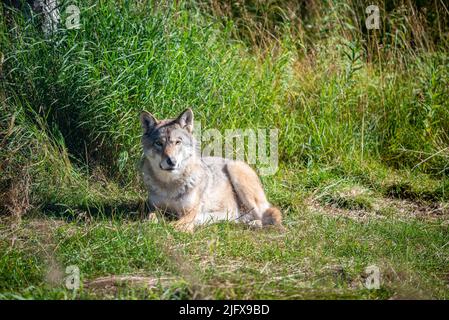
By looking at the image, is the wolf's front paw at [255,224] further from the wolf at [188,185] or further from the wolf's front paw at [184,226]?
the wolf's front paw at [184,226]

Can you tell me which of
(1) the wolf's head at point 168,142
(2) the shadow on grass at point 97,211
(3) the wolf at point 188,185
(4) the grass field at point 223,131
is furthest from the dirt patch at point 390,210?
(2) the shadow on grass at point 97,211

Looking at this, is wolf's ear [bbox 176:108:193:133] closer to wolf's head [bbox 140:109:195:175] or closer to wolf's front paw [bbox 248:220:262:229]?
wolf's head [bbox 140:109:195:175]

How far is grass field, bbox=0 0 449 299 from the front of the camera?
5.45 metres

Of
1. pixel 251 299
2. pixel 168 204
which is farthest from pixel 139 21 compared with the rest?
pixel 251 299

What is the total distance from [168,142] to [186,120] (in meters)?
0.37

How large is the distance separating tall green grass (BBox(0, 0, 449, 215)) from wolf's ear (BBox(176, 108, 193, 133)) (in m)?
0.80

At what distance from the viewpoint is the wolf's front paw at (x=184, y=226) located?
6.43m

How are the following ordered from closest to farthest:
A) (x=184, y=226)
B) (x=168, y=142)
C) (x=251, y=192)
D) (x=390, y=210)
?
(x=184, y=226) < (x=168, y=142) < (x=251, y=192) < (x=390, y=210)

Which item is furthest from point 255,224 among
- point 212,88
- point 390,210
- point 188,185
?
point 212,88

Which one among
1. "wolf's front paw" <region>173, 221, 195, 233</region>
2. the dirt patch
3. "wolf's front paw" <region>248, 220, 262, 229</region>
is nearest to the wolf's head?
"wolf's front paw" <region>173, 221, 195, 233</region>

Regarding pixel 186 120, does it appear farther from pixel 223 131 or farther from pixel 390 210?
pixel 390 210

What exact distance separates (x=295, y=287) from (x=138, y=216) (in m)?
2.28

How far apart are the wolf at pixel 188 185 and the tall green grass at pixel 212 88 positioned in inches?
27.7

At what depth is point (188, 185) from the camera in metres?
7.11
